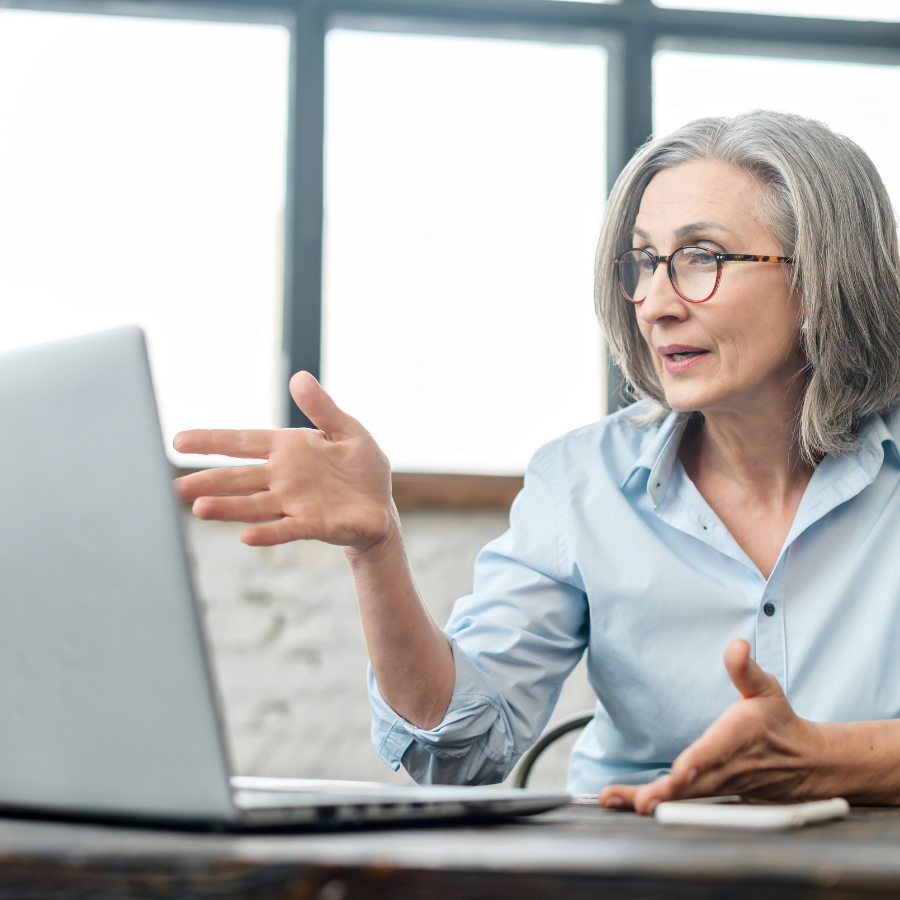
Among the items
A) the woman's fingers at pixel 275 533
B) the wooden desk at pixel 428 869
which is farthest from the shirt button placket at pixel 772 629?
the wooden desk at pixel 428 869

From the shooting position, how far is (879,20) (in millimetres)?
2600

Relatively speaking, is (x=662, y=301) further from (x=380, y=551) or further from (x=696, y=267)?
(x=380, y=551)

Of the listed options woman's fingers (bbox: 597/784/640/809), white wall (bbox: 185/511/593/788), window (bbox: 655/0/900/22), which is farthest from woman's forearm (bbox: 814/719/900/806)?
window (bbox: 655/0/900/22)

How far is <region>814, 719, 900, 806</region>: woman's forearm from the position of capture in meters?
0.73

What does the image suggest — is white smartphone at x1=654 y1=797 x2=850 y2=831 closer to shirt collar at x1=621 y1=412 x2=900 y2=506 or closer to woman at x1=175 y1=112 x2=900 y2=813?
woman at x1=175 y1=112 x2=900 y2=813

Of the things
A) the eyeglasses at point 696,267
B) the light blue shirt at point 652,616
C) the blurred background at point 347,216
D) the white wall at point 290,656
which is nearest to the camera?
the light blue shirt at point 652,616

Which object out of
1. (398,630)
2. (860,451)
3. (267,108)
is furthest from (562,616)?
(267,108)

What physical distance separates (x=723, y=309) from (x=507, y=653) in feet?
1.66

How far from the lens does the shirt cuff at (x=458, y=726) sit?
958mm

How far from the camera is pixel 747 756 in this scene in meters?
0.65

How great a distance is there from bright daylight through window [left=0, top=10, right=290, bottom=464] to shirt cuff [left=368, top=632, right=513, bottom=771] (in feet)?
4.74

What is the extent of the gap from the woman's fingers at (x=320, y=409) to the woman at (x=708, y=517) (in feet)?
0.48

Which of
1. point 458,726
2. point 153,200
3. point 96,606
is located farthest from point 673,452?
point 153,200

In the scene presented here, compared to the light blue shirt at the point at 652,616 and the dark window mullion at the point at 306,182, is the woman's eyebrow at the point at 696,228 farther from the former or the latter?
the dark window mullion at the point at 306,182
